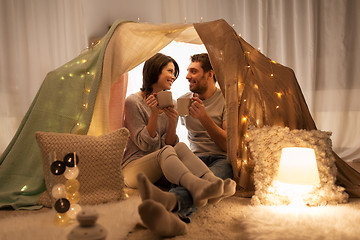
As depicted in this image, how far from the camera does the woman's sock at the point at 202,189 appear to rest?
1.24m

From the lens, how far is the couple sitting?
1299 millimetres

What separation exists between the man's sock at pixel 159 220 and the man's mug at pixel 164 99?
827mm

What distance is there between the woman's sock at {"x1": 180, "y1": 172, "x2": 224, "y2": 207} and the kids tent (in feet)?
1.64

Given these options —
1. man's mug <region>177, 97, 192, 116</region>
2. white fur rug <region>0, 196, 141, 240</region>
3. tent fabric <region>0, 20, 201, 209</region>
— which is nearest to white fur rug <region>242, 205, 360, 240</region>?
→ white fur rug <region>0, 196, 141, 240</region>

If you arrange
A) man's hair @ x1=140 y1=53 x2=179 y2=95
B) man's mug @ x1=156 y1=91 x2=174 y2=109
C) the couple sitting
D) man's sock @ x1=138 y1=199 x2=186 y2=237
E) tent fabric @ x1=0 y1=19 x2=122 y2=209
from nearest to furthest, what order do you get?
man's sock @ x1=138 y1=199 x2=186 y2=237
the couple sitting
tent fabric @ x1=0 y1=19 x2=122 y2=209
man's mug @ x1=156 y1=91 x2=174 y2=109
man's hair @ x1=140 y1=53 x2=179 y2=95

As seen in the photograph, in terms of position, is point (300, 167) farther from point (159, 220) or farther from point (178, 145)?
point (159, 220)

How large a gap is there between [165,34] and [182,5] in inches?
51.7

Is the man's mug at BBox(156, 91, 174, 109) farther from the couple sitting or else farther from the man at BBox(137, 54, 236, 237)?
the man at BBox(137, 54, 236, 237)

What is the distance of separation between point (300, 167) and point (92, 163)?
36.9 inches

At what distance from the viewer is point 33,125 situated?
1.85 meters

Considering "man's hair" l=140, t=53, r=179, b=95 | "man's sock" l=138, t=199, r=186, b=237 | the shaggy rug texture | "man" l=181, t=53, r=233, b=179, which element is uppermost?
"man's hair" l=140, t=53, r=179, b=95

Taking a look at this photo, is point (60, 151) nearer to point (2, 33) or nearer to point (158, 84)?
point (158, 84)

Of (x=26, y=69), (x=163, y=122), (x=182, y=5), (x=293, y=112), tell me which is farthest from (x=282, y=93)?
(x=26, y=69)

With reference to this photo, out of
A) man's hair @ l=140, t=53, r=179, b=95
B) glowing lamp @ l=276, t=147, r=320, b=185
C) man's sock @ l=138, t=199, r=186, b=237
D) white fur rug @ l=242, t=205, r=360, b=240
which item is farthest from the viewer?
man's hair @ l=140, t=53, r=179, b=95
